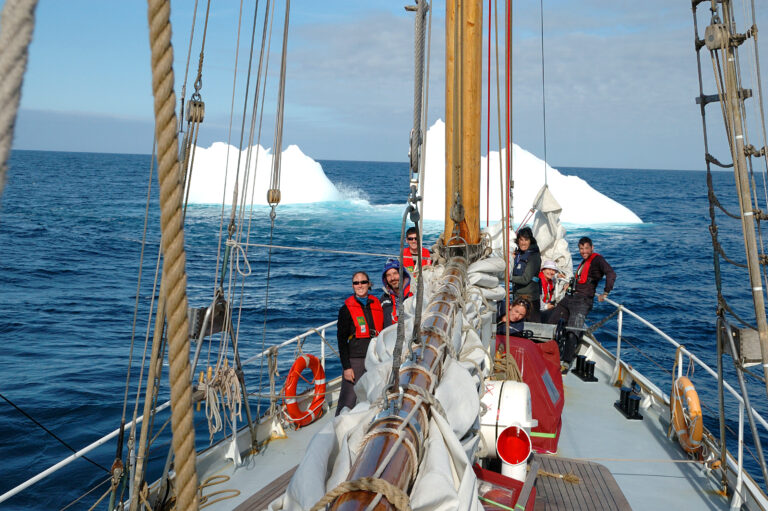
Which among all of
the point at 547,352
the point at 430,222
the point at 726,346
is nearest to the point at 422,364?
the point at 726,346

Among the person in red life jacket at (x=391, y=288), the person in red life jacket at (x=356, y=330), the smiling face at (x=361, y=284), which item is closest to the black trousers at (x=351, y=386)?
the person in red life jacket at (x=356, y=330)

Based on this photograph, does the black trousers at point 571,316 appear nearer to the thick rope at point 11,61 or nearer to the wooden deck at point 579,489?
the wooden deck at point 579,489

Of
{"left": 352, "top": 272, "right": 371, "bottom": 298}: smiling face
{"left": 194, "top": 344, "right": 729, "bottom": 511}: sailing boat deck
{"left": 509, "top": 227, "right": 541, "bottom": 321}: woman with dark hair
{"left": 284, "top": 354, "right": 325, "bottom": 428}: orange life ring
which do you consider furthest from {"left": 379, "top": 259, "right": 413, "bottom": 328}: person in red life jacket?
{"left": 509, "top": 227, "right": 541, "bottom": 321}: woman with dark hair

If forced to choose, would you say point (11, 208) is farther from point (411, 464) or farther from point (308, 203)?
point (411, 464)

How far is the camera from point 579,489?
4.38 meters

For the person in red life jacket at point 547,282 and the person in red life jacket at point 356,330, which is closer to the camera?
the person in red life jacket at point 356,330

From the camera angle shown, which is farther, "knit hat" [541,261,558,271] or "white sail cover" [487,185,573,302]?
"white sail cover" [487,185,573,302]

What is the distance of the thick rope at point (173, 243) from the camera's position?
0.90 m

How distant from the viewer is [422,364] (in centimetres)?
263

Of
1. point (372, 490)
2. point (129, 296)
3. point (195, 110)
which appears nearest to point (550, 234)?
point (195, 110)

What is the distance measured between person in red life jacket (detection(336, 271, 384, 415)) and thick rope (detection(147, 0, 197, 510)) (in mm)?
4323

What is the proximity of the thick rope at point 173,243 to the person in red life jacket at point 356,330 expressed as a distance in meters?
4.32

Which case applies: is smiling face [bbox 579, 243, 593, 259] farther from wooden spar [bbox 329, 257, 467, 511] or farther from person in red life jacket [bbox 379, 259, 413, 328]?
wooden spar [bbox 329, 257, 467, 511]

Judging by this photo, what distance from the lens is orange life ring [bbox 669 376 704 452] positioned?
16.3 feet
